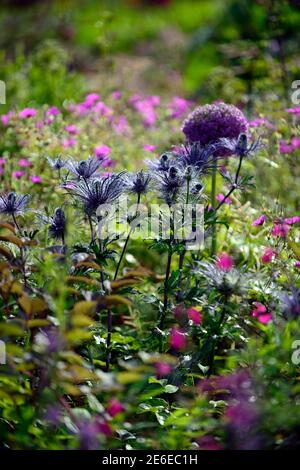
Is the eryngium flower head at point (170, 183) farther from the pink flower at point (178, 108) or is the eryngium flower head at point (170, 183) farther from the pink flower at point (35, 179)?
the pink flower at point (178, 108)

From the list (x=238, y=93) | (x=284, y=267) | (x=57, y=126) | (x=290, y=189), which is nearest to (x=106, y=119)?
(x=57, y=126)

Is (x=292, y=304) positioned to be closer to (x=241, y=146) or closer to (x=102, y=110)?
(x=241, y=146)

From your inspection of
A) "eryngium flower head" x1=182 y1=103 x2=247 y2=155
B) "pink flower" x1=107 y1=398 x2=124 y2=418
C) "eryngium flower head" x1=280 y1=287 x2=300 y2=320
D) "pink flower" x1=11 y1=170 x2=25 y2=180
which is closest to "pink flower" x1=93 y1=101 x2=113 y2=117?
"pink flower" x1=11 y1=170 x2=25 y2=180

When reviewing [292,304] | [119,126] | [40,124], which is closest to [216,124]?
[292,304]

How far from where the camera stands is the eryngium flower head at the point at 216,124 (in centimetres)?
250

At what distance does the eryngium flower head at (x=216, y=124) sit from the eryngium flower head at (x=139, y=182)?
53 cm

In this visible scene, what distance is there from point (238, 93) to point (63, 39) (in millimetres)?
5151

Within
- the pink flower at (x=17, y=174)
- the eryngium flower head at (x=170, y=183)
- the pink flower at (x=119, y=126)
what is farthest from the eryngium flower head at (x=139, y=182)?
the pink flower at (x=119, y=126)

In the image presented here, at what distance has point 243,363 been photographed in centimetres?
208

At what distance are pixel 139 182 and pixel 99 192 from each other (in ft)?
0.46

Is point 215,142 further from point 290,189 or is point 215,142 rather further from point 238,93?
point 238,93

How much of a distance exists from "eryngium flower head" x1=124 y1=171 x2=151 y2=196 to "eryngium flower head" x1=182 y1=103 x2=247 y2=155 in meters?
0.53

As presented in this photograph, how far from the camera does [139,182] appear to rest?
6.58ft

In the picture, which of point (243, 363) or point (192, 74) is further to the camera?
point (192, 74)
